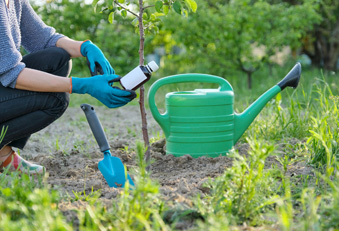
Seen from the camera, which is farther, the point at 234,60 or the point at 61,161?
the point at 234,60

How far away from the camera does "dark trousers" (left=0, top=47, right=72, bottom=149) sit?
2211 millimetres

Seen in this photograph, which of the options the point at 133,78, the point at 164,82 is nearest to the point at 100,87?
the point at 133,78

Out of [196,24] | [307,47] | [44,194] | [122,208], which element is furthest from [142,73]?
[307,47]

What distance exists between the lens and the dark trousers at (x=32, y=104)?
7.25ft

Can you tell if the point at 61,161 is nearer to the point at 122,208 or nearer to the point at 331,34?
the point at 122,208

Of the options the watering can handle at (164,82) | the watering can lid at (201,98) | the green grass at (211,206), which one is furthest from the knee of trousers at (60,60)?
the green grass at (211,206)

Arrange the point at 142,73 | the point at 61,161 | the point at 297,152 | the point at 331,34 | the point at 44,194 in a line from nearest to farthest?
the point at 44,194
the point at 142,73
the point at 297,152
the point at 61,161
the point at 331,34

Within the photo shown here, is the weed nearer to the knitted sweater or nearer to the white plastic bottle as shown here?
the white plastic bottle

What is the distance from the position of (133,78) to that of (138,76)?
0.09 ft

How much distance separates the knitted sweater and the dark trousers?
0.30 ft

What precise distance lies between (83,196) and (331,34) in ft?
16.6

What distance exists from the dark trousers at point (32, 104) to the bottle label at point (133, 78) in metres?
0.47

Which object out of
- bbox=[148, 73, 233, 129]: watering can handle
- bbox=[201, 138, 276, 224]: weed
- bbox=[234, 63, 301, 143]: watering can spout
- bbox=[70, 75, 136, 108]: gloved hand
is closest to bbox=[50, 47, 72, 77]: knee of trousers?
bbox=[70, 75, 136, 108]: gloved hand

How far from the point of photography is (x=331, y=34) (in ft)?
19.6
